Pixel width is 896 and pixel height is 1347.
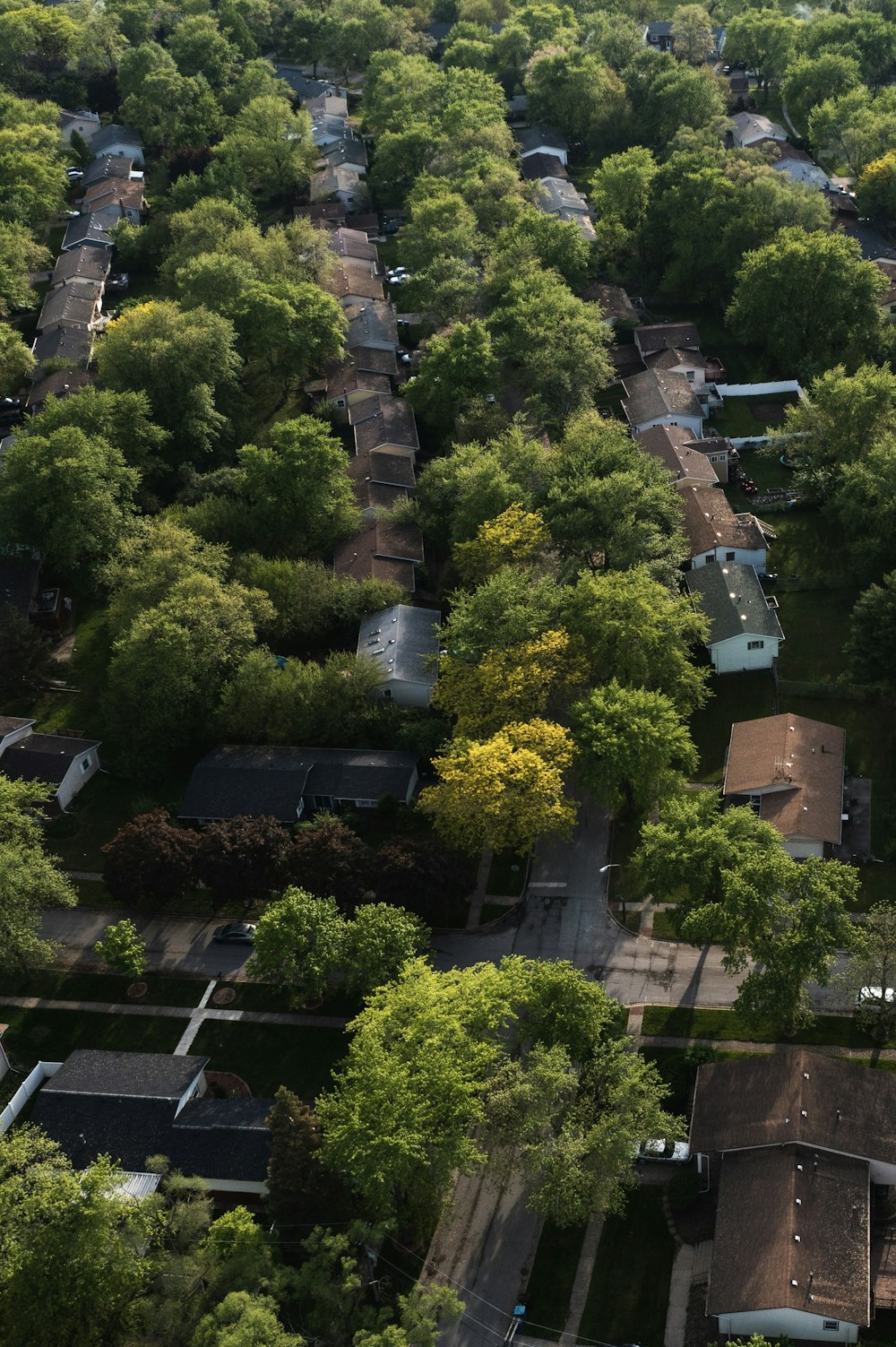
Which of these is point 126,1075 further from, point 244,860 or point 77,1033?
point 244,860

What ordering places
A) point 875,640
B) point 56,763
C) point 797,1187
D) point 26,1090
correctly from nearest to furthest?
point 797,1187 → point 26,1090 → point 875,640 → point 56,763

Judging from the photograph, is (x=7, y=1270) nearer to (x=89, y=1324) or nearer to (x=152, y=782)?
(x=89, y=1324)

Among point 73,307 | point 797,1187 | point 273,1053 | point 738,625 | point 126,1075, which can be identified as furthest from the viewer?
point 73,307

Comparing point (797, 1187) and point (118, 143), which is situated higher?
point (118, 143)

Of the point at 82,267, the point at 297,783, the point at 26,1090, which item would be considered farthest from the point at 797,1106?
the point at 82,267

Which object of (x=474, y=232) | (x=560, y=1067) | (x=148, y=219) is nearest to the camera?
(x=560, y=1067)

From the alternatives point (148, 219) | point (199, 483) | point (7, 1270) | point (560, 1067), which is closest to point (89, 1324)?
point (7, 1270)

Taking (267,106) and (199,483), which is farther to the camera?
(267,106)
